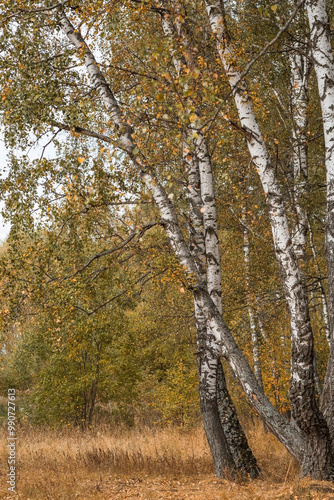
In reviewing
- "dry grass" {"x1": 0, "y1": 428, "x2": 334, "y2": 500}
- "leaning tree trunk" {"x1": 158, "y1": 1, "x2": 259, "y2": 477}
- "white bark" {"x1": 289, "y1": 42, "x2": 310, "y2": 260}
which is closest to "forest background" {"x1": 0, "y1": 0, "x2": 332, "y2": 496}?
"white bark" {"x1": 289, "y1": 42, "x2": 310, "y2": 260}

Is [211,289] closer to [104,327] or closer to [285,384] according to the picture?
[285,384]

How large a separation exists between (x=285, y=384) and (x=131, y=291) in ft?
17.8

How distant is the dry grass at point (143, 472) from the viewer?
4660 mm

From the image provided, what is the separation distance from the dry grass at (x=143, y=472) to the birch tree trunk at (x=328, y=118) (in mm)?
926

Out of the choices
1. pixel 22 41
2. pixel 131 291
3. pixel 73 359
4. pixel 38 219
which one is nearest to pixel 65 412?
pixel 73 359

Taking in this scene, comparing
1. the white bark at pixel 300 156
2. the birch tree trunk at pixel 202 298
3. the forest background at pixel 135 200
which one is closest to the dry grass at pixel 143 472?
the birch tree trunk at pixel 202 298

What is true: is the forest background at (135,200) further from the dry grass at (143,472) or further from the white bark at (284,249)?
the dry grass at (143,472)

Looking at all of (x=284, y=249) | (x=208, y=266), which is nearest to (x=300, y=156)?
(x=208, y=266)

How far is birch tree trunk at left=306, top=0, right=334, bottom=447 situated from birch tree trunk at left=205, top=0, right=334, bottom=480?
0.61ft

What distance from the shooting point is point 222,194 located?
419 inches

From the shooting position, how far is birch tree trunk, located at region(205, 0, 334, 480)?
415 centimetres

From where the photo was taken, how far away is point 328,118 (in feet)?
14.6

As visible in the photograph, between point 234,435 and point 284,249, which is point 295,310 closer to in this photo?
point 284,249

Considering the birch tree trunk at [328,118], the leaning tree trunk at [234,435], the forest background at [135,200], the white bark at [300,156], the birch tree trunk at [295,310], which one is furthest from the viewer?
the white bark at [300,156]
